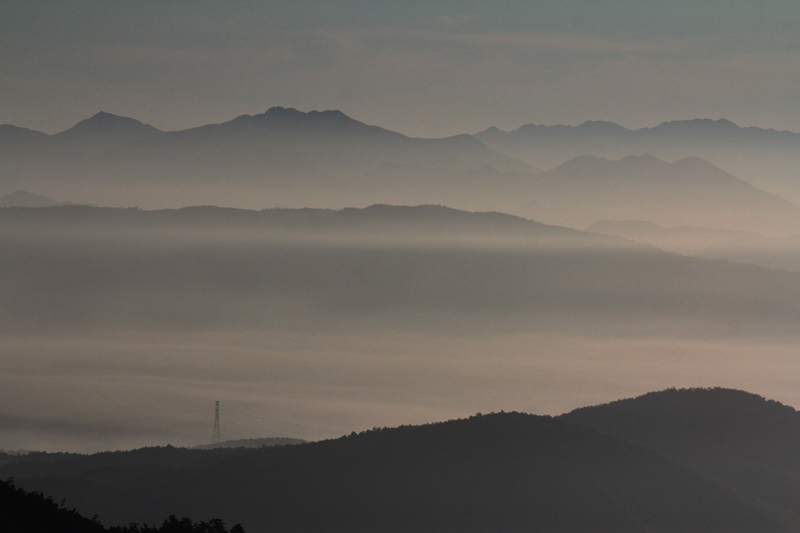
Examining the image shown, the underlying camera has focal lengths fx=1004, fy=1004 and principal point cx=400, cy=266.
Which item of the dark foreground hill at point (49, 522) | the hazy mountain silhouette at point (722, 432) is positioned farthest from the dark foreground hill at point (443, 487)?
the dark foreground hill at point (49, 522)

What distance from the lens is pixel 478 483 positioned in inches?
5379

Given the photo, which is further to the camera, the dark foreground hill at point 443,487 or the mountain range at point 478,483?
the mountain range at point 478,483

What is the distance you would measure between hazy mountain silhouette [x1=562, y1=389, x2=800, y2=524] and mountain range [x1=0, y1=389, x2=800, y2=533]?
391mm

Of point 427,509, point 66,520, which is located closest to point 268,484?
point 427,509

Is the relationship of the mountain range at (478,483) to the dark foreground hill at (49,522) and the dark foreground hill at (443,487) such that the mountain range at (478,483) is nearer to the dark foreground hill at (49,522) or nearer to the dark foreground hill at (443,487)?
the dark foreground hill at (443,487)

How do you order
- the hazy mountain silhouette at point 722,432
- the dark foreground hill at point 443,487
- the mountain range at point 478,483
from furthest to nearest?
the hazy mountain silhouette at point 722,432 < the mountain range at point 478,483 < the dark foreground hill at point 443,487

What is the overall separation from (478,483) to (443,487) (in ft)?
16.0

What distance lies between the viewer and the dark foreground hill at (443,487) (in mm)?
130375

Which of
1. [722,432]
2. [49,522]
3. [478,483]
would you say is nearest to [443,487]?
[478,483]

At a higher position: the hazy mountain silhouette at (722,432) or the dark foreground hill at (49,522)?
the hazy mountain silhouette at (722,432)

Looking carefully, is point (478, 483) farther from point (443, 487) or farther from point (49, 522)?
point (49, 522)

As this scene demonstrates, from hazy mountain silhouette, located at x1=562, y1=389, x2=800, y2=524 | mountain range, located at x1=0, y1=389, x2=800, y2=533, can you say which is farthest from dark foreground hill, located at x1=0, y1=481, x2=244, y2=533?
hazy mountain silhouette, located at x1=562, y1=389, x2=800, y2=524

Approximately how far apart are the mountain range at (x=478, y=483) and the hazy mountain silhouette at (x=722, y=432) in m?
0.39

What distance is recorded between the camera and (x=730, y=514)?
135500 mm
